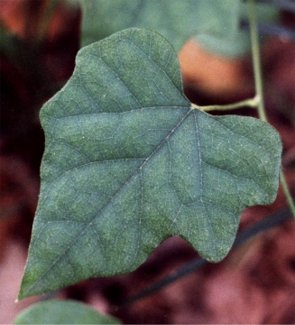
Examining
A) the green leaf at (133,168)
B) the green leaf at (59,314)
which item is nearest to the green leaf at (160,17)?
the green leaf at (133,168)

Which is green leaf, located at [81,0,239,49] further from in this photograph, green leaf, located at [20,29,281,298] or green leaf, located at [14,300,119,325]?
green leaf, located at [14,300,119,325]

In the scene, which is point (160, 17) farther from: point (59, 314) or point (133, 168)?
point (59, 314)

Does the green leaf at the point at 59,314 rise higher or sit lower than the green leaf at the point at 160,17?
lower

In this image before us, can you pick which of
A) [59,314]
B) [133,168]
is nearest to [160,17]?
[133,168]

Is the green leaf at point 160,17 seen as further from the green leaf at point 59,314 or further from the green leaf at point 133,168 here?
the green leaf at point 59,314

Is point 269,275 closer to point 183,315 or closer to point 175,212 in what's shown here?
point 183,315

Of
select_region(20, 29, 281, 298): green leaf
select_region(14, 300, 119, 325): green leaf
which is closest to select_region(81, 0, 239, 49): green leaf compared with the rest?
select_region(20, 29, 281, 298): green leaf

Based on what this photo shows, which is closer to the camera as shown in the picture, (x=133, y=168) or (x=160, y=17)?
(x=133, y=168)
